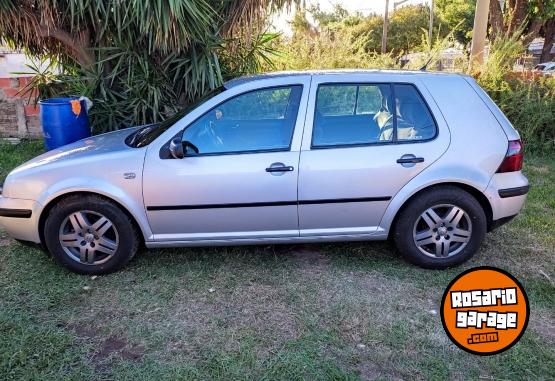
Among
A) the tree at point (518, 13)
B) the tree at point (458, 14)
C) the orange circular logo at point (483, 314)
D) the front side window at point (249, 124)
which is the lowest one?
the orange circular logo at point (483, 314)

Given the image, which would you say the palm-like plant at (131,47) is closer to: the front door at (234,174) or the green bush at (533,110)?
the front door at (234,174)

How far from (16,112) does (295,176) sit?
20.3ft

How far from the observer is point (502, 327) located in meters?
2.60

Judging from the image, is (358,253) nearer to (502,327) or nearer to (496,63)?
(502,327)

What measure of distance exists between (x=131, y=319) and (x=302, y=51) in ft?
21.9

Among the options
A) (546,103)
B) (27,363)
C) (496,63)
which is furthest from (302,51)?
(27,363)

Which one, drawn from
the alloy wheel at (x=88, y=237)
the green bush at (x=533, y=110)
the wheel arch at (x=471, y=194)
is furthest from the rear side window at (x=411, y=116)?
the green bush at (x=533, y=110)

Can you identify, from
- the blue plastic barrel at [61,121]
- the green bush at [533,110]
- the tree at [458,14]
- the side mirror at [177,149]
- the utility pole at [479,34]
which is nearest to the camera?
the side mirror at [177,149]

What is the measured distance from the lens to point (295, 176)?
3.24m

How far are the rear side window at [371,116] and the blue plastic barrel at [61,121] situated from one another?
11.4ft

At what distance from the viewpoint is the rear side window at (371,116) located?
10.9 ft

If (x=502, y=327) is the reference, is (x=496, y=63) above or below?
above

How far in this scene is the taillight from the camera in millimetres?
3377

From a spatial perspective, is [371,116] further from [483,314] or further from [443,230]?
[483,314]
